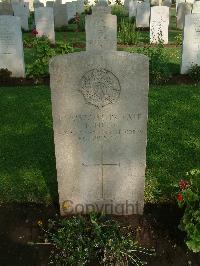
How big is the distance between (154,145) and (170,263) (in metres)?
2.53

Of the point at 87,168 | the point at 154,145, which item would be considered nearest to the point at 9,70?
the point at 154,145

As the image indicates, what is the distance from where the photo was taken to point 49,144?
20.2 feet

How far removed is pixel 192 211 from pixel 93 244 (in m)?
1.02

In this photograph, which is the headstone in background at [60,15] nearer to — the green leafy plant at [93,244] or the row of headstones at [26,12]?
the row of headstones at [26,12]

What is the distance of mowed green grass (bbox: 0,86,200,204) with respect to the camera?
4.92 meters

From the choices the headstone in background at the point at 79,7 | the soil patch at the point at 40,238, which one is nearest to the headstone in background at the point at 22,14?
the headstone in background at the point at 79,7

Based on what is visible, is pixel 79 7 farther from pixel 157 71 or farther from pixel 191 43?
pixel 157 71

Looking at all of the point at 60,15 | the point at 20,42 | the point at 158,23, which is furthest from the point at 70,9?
the point at 20,42

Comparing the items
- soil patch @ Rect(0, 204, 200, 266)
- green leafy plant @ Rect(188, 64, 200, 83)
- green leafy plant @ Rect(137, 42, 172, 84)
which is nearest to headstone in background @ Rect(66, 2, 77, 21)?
green leafy plant @ Rect(137, 42, 172, 84)

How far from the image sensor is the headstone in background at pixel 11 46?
957cm

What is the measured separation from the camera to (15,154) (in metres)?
5.87

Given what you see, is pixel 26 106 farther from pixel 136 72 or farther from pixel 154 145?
pixel 136 72

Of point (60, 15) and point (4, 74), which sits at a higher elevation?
point (60, 15)

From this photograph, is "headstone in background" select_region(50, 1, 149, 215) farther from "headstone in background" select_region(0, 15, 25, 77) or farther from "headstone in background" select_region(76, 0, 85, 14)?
"headstone in background" select_region(76, 0, 85, 14)
